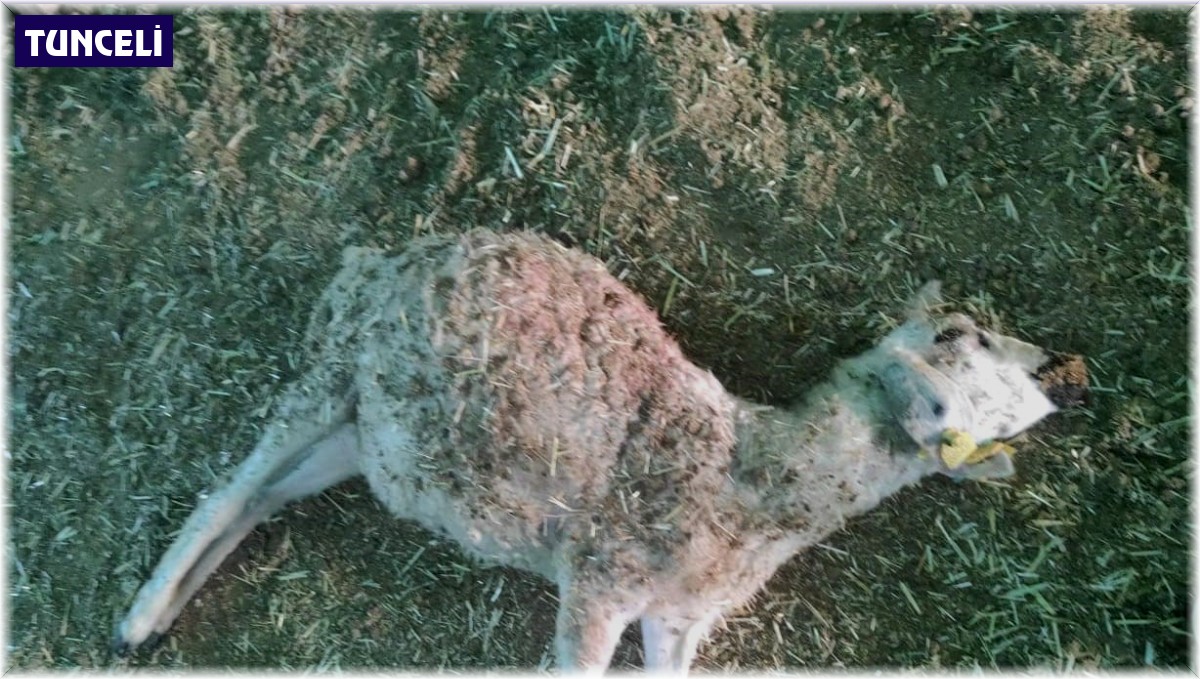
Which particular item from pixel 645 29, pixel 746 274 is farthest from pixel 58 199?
pixel 746 274

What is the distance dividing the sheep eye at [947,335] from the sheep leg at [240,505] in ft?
7.68

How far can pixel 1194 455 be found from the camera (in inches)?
133

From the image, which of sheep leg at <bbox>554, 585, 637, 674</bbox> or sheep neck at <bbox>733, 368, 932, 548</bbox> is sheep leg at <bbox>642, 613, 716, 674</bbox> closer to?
sheep leg at <bbox>554, 585, 637, 674</bbox>

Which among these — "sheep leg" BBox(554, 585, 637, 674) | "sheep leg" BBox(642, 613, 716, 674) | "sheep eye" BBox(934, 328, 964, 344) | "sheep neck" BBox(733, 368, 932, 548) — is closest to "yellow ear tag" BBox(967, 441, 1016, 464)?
"sheep neck" BBox(733, 368, 932, 548)

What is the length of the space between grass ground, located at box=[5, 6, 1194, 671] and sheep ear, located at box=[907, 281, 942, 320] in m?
0.05

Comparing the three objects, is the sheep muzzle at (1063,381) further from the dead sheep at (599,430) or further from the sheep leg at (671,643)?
the sheep leg at (671,643)

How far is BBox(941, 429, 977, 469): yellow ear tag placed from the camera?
3129 millimetres

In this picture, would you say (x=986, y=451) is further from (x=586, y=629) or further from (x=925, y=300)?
(x=586, y=629)

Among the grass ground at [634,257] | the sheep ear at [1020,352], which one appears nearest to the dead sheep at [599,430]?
the sheep ear at [1020,352]

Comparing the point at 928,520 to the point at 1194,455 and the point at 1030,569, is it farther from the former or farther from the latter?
the point at 1194,455

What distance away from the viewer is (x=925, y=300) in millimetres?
3504

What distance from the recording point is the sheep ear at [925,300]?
11.5 ft

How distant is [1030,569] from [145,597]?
12.1 ft

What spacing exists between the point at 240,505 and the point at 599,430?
5.23ft
